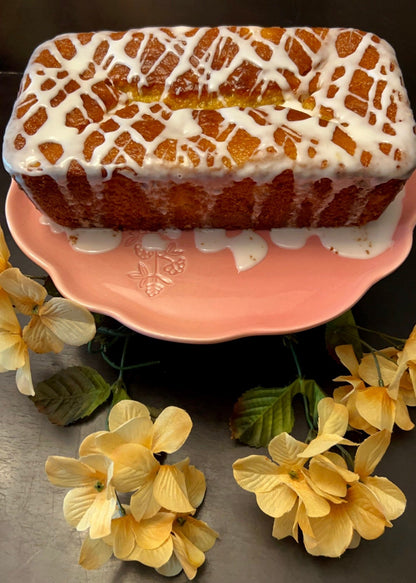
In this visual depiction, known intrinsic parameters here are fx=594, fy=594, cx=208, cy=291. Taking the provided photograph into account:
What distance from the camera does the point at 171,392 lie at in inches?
44.4

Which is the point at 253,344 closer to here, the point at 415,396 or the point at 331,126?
the point at 415,396

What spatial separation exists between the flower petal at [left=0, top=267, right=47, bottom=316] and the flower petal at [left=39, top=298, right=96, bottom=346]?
18mm

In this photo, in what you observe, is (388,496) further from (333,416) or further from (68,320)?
(68,320)

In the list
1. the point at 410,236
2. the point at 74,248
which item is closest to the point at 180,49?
the point at 74,248

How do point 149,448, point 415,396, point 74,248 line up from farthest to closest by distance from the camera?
point 74,248
point 415,396
point 149,448

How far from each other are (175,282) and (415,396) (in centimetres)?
46

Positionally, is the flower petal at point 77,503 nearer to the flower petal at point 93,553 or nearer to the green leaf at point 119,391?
the flower petal at point 93,553

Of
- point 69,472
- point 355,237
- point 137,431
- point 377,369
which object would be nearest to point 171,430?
point 137,431

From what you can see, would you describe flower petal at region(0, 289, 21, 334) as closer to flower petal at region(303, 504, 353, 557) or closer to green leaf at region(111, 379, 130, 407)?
green leaf at region(111, 379, 130, 407)

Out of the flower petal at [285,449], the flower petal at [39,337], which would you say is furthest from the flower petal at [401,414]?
the flower petal at [39,337]

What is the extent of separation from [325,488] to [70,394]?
49 centimetres

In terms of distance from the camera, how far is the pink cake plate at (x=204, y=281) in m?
0.99

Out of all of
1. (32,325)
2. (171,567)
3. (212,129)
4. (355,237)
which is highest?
(212,129)

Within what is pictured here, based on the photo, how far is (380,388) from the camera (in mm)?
958
